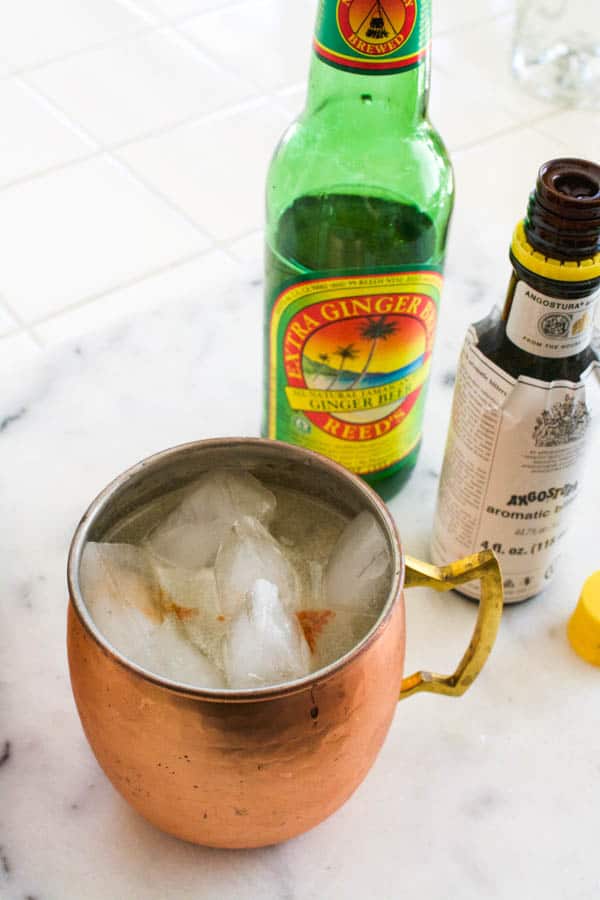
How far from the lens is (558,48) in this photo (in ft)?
3.66

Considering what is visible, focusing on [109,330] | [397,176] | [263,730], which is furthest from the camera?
[109,330]

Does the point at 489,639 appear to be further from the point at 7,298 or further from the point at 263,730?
the point at 7,298

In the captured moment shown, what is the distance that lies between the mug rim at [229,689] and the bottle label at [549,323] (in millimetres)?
114

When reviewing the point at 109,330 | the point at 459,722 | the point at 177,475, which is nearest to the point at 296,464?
the point at 177,475

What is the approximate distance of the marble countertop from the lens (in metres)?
0.51

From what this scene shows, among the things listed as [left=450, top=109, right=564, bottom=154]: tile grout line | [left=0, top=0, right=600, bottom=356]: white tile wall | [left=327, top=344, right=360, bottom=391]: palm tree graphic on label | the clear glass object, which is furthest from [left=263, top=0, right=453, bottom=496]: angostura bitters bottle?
the clear glass object

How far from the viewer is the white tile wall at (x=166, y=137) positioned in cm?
87

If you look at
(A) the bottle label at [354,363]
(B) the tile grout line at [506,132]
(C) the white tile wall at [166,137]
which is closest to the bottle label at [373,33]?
(A) the bottle label at [354,363]

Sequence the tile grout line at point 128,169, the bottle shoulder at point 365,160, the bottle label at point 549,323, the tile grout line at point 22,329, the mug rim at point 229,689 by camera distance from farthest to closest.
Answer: the tile grout line at point 128,169
the tile grout line at point 22,329
the bottle shoulder at point 365,160
the bottle label at point 549,323
the mug rim at point 229,689

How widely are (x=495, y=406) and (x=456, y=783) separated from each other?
7.4 inches

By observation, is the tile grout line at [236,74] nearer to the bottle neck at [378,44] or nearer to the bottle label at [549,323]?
the bottle neck at [378,44]

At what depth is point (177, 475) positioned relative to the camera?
0.51 metres

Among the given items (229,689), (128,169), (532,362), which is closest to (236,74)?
(128,169)

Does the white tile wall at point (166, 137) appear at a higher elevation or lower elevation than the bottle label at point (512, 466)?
lower
